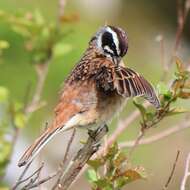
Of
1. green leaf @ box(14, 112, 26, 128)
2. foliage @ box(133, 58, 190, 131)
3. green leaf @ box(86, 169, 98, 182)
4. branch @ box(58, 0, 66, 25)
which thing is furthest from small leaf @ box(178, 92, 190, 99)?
branch @ box(58, 0, 66, 25)

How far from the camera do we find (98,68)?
3902 millimetres

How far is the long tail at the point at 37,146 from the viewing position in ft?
10.9

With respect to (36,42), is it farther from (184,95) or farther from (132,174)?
(132,174)

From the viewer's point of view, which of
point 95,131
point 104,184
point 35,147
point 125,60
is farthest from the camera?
point 125,60

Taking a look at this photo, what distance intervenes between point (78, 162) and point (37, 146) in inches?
12.6

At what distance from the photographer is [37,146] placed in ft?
11.5

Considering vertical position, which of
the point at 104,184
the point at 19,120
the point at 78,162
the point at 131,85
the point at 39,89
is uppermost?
the point at 39,89

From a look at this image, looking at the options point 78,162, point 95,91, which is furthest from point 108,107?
point 78,162

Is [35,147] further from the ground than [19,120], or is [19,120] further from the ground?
[19,120]

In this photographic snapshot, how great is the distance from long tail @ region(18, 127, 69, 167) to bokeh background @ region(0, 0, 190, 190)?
0.95 meters

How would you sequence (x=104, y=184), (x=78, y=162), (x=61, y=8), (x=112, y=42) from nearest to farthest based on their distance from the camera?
(x=104, y=184) < (x=78, y=162) < (x=112, y=42) < (x=61, y=8)

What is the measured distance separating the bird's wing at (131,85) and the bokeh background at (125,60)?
93 cm

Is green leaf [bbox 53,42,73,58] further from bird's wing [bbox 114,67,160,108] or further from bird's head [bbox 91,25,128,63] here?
bird's wing [bbox 114,67,160,108]

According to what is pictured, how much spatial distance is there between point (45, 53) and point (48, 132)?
957 millimetres
